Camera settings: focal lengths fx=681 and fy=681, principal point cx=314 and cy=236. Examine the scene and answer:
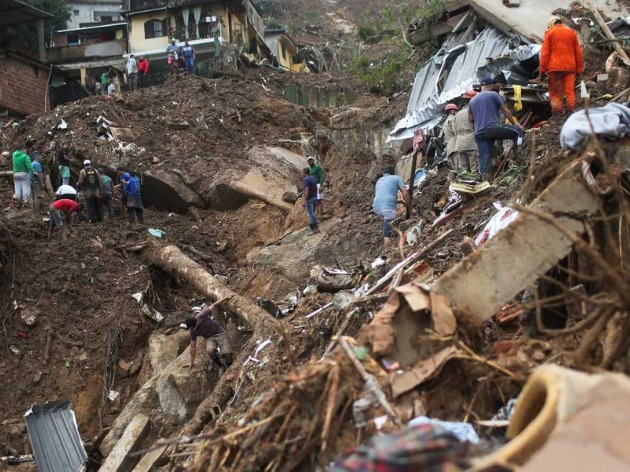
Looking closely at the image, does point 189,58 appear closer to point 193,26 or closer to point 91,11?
point 193,26

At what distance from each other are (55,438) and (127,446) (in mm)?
1314

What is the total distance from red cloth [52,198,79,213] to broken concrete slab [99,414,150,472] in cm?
543

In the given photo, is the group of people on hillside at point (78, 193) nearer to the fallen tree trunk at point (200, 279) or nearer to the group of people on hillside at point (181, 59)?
the fallen tree trunk at point (200, 279)

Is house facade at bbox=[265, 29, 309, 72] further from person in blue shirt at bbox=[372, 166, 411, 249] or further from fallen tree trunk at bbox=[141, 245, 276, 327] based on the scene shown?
person in blue shirt at bbox=[372, 166, 411, 249]

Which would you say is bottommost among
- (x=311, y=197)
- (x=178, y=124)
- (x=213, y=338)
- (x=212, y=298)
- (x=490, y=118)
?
(x=212, y=298)

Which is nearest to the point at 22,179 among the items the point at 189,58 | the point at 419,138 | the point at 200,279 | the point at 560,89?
the point at 200,279

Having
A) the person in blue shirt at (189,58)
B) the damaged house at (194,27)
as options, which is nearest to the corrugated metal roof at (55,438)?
the person in blue shirt at (189,58)

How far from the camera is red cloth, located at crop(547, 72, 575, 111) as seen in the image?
900cm

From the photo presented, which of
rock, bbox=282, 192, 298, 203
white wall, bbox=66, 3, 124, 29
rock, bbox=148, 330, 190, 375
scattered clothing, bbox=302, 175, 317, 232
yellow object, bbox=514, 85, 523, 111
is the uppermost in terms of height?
white wall, bbox=66, 3, 124, 29

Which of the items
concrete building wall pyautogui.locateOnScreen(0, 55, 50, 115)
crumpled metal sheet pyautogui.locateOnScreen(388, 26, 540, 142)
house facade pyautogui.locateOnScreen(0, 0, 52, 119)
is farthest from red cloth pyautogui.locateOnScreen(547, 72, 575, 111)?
concrete building wall pyautogui.locateOnScreen(0, 55, 50, 115)

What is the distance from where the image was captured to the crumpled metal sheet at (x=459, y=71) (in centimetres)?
1070

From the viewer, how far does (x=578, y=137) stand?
466 centimetres

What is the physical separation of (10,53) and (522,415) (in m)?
24.9

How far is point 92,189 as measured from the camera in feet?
43.9
